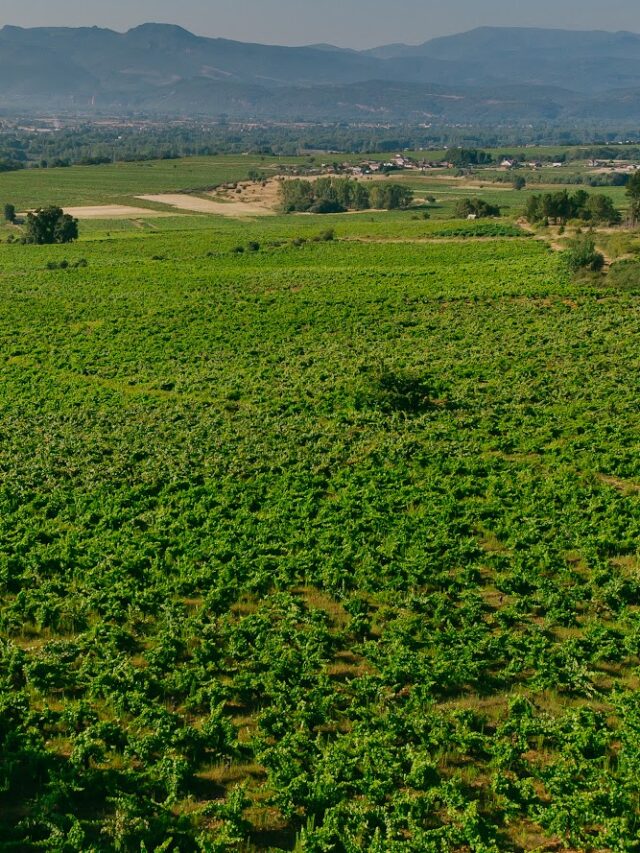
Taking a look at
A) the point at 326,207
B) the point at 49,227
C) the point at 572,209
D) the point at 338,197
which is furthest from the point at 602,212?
the point at 49,227

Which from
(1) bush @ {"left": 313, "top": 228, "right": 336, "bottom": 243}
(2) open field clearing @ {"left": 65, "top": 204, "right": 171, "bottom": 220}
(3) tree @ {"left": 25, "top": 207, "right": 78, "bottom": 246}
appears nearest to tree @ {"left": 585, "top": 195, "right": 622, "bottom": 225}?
Answer: (1) bush @ {"left": 313, "top": 228, "right": 336, "bottom": 243}

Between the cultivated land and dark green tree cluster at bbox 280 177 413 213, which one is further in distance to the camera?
dark green tree cluster at bbox 280 177 413 213

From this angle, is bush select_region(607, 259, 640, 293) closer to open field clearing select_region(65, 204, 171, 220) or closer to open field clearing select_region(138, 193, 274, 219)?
open field clearing select_region(138, 193, 274, 219)

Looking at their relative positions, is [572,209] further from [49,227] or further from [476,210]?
[49,227]

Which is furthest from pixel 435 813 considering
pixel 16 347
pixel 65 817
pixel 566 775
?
pixel 16 347

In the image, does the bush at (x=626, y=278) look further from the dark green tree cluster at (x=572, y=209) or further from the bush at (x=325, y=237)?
the bush at (x=325, y=237)

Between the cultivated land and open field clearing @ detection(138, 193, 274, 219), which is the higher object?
open field clearing @ detection(138, 193, 274, 219)
